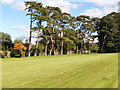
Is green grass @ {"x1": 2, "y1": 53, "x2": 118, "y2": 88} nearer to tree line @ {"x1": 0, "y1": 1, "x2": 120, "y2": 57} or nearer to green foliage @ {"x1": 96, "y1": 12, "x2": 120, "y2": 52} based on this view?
tree line @ {"x1": 0, "y1": 1, "x2": 120, "y2": 57}

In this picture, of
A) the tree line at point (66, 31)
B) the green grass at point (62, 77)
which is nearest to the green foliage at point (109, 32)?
the tree line at point (66, 31)

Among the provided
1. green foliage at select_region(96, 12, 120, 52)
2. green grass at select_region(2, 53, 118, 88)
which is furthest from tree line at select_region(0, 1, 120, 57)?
green grass at select_region(2, 53, 118, 88)

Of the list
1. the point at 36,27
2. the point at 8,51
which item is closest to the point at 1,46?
the point at 8,51

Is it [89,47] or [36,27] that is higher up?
[36,27]

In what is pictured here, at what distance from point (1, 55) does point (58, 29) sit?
15.9m

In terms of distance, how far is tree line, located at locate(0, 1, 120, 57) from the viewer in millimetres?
33156

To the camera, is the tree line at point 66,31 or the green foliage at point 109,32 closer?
the tree line at point 66,31

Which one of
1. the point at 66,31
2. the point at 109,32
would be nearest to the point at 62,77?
the point at 66,31

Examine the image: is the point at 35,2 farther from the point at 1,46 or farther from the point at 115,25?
the point at 115,25

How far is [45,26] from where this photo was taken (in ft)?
118

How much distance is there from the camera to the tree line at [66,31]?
109ft

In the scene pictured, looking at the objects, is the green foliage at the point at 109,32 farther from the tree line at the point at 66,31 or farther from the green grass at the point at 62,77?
the green grass at the point at 62,77

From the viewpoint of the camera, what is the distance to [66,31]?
4084cm

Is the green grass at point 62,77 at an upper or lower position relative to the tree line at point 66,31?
lower
